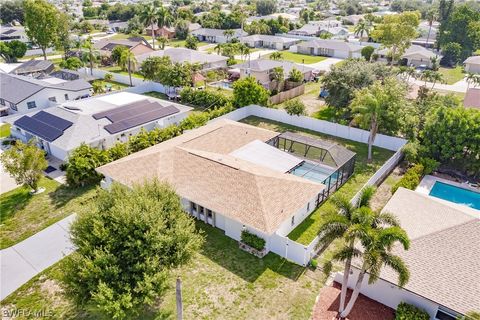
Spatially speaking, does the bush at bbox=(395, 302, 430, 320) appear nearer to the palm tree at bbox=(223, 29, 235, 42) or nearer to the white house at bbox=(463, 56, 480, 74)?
the white house at bbox=(463, 56, 480, 74)

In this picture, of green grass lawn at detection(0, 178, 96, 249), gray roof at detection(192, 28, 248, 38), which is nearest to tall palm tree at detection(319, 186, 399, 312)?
green grass lawn at detection(0, 178, 96, 249)

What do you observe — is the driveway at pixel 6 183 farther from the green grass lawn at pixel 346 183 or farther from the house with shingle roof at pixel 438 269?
the house with shingle roof at pixel 438 269

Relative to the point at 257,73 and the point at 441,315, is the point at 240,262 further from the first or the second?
the point at 257,73

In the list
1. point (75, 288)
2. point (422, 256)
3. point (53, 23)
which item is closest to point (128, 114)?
point (75, 288)

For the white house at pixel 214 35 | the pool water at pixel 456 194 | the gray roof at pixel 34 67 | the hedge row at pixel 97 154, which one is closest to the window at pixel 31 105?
the gray roof at pixel 34 67

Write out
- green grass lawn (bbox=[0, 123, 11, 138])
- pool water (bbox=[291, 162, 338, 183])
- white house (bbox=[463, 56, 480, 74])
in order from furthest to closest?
1. white house (bbox=[463, 56, 480, 74])
2. green grass lawn (bbox=[0, 123, 11, 138])
3. pool water (bbox=[291, 162, 338, 183])

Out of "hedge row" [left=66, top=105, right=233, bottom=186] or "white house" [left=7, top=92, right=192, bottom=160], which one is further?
"white house" [left=7, top=92, right=192, bottom=160]
